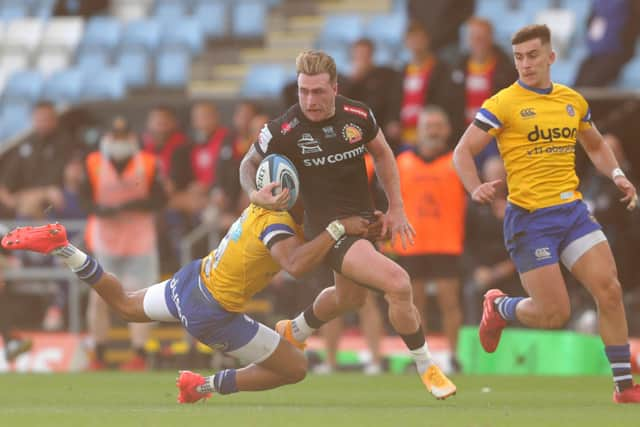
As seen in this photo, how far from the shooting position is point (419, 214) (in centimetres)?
1434

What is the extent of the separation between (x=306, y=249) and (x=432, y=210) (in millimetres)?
5343

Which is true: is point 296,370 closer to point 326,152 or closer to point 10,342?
point 326,152

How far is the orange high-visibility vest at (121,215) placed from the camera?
15430 mm

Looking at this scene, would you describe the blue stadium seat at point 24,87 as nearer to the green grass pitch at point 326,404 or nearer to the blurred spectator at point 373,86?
the blurred spectator at point 373,86

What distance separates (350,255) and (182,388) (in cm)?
145

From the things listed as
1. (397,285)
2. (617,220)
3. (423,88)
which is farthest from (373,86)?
(397,285)

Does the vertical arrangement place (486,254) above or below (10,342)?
above

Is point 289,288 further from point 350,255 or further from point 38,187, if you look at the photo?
point 350,255

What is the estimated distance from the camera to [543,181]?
9.62 metres

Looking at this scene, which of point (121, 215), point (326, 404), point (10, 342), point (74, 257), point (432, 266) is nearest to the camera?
point (74, 257)

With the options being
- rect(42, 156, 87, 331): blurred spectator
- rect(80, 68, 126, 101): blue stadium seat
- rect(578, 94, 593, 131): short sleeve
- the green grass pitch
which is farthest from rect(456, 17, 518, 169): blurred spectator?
rect(80, 68, 126, 101): blue stadium seat

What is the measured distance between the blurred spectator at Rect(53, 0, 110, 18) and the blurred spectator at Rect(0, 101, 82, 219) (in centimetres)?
665

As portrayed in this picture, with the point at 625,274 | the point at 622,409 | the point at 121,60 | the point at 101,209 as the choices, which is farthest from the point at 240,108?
the point at 622,409

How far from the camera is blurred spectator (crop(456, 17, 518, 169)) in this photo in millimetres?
15172
